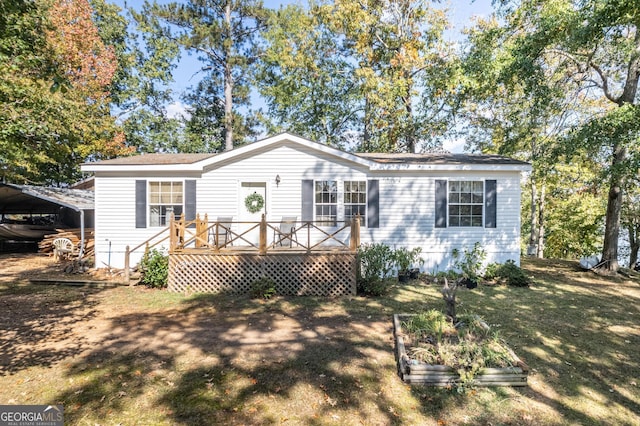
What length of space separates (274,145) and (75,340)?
293 inches

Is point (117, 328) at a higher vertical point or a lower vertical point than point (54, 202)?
lower

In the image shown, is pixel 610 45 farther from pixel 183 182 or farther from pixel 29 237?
pixel 29 237

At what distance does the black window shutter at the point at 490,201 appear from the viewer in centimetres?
1074

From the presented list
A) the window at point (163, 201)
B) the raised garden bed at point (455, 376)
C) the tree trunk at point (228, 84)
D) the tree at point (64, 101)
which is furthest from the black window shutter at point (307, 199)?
the tree trunk at point (228, 84)

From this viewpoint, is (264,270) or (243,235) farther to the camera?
(243,235)

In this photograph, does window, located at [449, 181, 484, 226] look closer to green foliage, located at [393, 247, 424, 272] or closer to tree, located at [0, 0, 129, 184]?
green foliage, located at [393, 247, 424, 272]

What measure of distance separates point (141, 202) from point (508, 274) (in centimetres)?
1204

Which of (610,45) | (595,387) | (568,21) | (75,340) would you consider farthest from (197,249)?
(610,45)

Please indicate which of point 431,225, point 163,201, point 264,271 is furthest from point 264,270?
point 431,225

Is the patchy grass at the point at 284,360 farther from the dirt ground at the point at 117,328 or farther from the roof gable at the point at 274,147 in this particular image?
the roof gable at the point at 274,147

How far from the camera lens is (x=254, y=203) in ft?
35.8

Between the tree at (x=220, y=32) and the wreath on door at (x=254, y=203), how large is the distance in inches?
512

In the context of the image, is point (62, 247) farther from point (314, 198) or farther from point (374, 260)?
point (374, 260)

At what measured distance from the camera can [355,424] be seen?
11.5 feet
